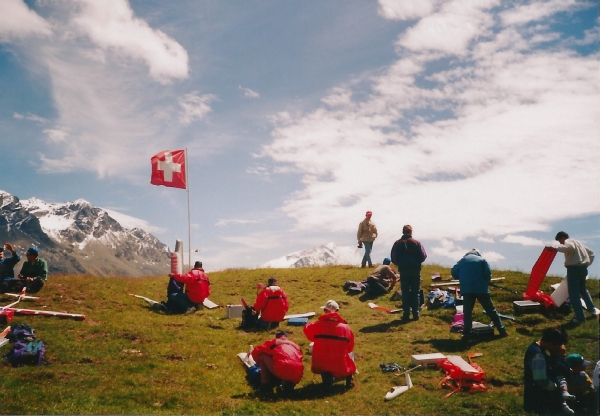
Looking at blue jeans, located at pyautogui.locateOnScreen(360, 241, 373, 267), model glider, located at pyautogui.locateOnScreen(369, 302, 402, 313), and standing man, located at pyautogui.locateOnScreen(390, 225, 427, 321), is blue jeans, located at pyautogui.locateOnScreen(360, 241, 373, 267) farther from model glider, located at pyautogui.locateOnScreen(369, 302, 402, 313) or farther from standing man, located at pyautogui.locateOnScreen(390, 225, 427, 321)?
standing man, located at pyautogui.locateOnScreen(390, 225, 427, 321)

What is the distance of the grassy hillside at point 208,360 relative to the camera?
822cm

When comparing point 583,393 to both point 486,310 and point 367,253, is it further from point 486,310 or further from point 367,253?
point 367,253

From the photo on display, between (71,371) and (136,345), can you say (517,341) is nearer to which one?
(136,345)

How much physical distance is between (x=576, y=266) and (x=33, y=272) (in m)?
21.3

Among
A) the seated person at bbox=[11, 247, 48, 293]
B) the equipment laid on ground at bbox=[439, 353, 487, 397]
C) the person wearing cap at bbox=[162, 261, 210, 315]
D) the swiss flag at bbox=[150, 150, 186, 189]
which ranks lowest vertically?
the equipment laid on ground at bbox=[439, 353, 487, 397]

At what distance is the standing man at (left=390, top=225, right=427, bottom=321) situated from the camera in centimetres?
1503

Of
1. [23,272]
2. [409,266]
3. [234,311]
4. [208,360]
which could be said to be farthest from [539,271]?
[23,272]

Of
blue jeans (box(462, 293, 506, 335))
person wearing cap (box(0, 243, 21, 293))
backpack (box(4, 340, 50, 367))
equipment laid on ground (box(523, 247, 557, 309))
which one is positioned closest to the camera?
backpack (box(4, 340, 50, 367))

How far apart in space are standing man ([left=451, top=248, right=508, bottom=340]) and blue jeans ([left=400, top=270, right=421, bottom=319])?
209cm

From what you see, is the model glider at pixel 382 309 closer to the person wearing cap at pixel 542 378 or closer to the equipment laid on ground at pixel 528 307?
the equipment laid on ground at pixel 528 307

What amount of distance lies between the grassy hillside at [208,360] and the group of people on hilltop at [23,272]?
678mm

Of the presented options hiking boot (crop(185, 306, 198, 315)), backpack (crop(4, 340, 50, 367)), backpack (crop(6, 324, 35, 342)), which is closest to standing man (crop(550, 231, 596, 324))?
hiking boot (crop(185, 306, 198, 315))

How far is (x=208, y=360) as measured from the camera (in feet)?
37.7

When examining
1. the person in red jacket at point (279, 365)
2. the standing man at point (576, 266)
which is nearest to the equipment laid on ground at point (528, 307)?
the standing man at point (576, 266)
